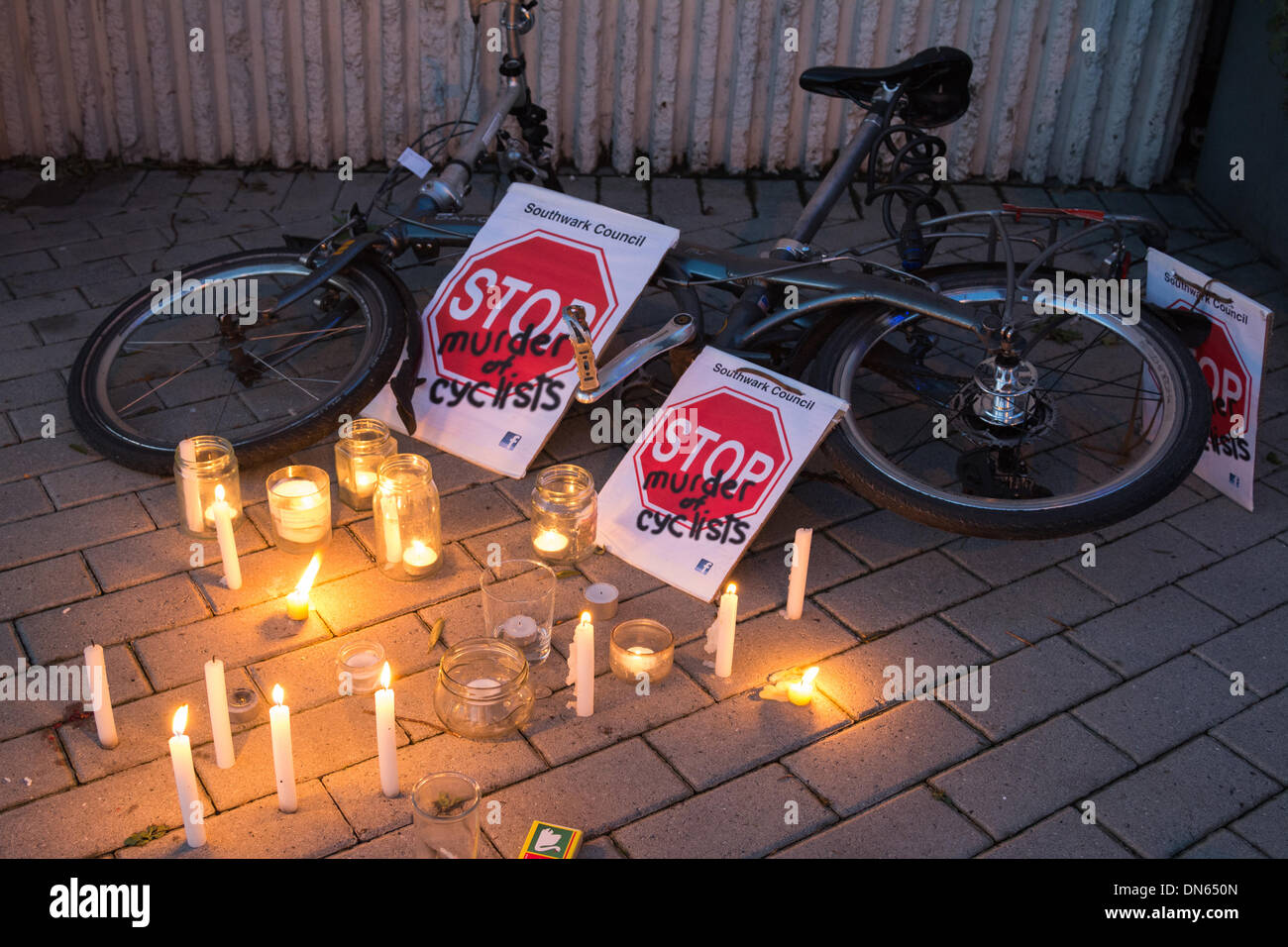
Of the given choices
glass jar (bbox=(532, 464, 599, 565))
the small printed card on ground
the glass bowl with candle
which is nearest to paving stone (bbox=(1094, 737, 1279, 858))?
the glass bowl with candle

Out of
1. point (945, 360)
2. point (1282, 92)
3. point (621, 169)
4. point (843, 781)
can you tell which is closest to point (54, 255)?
point (621, 169)

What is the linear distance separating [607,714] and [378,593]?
2.76ft

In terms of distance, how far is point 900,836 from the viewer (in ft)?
10.2

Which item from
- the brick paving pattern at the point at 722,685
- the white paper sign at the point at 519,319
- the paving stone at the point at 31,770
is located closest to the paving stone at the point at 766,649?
the brick paving pattern at the point at 722,685

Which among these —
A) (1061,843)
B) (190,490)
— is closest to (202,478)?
(190,490)

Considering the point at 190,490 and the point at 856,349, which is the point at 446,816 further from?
the point at 856,349

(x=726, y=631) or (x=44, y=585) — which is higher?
(x=726, y=631)

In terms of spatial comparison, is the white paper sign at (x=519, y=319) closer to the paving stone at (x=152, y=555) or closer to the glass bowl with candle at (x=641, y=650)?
the paving stone at (x=152, y=555)

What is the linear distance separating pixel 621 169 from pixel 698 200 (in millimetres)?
461

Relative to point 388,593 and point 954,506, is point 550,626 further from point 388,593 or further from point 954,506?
point 954,506

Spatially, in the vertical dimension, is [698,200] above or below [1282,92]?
below

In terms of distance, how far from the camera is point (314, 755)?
3277 millimetres

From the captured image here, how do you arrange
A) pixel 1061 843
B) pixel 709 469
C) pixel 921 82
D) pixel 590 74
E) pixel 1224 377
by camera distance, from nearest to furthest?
pixel 1061 843 < pixel 709 469 < pixel 1224 377 < pixel 921 82 < pixel 590 74

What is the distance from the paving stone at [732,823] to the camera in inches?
120
